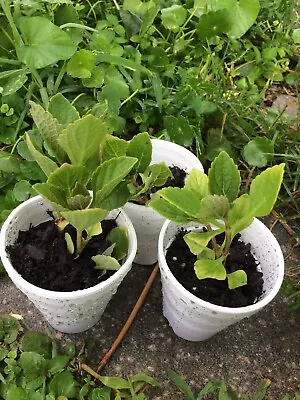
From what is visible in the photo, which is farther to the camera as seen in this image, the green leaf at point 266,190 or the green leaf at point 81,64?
the green leaf at point 81,64

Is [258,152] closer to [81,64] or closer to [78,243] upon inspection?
[81,64]

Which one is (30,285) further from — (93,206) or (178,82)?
(178,82)

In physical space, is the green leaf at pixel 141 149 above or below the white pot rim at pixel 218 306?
above

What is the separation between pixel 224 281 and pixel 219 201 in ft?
0.91

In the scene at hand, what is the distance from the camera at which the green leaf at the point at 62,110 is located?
2.86 feet

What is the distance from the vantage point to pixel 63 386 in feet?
3.40

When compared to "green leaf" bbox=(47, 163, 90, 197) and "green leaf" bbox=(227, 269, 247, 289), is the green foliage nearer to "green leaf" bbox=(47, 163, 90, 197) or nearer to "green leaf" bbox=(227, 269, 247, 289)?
"green leaf" bbox=(227, 269, 247, 289)

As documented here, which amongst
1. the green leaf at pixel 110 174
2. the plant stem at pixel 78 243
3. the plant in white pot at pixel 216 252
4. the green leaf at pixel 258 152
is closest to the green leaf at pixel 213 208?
the plant in white pot at pixel 216 252

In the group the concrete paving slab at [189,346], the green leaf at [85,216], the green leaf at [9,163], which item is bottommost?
the concrete paving slab at [189,346]

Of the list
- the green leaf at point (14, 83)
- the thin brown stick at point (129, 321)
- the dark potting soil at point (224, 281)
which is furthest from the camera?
the green leaf at point (14, 83)

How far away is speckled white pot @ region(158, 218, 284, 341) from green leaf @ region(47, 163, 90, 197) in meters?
0.24

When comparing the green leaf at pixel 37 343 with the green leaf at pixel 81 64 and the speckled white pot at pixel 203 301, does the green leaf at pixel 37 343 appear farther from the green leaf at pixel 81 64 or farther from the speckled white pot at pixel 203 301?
the green leaf at pixel 81 64

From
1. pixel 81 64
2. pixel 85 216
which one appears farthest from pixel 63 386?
pixel 81 64

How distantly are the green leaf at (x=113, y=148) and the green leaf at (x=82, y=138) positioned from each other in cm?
4
